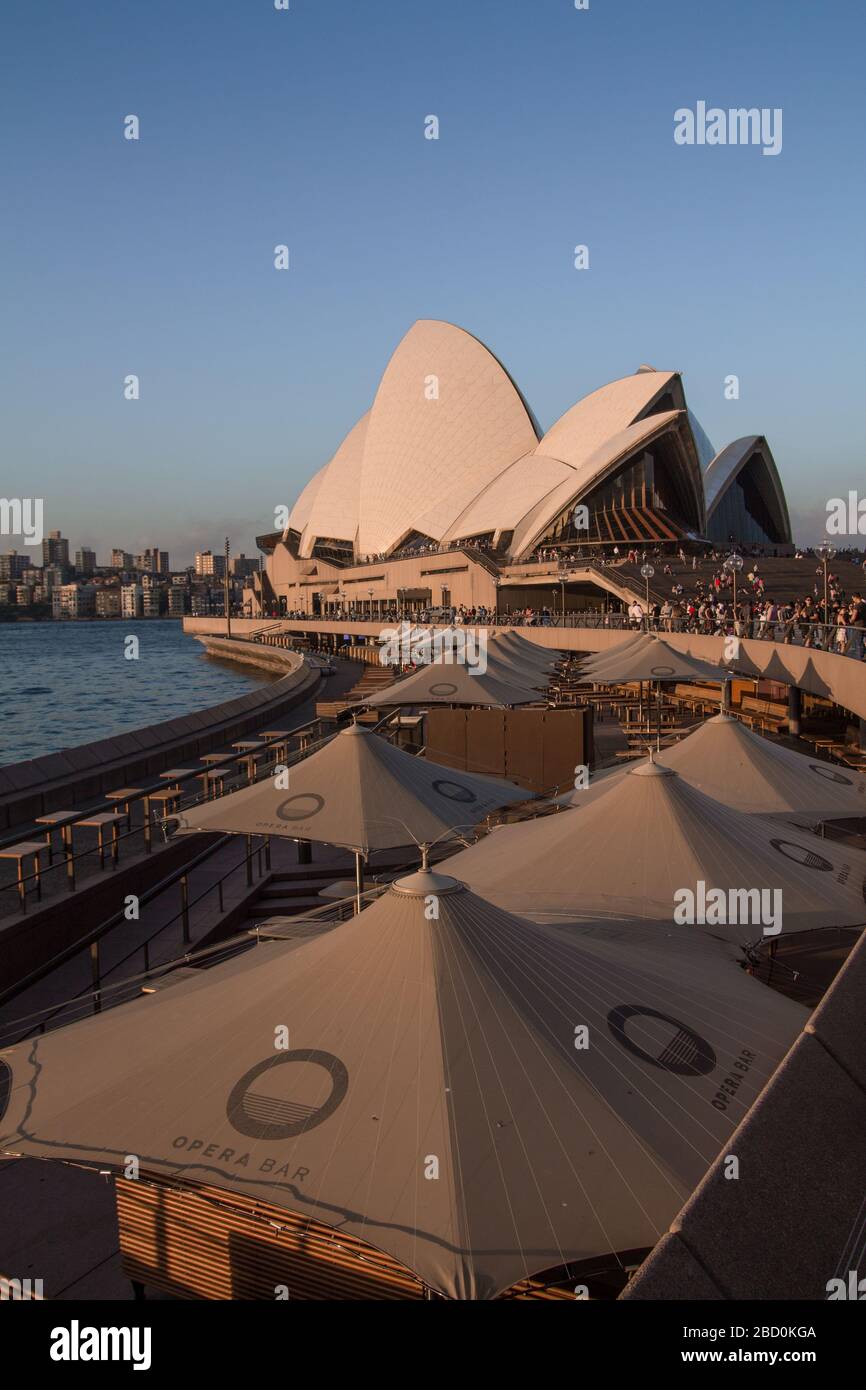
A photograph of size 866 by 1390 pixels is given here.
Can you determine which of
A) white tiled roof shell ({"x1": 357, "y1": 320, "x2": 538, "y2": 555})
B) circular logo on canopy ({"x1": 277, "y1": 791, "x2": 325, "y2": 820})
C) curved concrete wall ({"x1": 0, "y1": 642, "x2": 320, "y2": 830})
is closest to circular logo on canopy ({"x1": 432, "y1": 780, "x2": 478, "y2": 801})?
circular logo on canopy ({"x1": 277, "y1": 791, "x2": 325, "y2": 820})

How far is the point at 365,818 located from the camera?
8.27 metres

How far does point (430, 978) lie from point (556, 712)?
34.0 feet

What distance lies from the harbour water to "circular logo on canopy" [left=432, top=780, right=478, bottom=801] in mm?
22376

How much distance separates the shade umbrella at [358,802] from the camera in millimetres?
8141

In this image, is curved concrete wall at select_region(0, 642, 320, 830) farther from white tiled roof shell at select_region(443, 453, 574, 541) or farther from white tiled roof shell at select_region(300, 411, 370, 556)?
white tiled roof shell at select_region(300, 411, 370, 556)

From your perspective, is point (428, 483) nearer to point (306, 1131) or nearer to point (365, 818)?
Answer: point (365, 818)

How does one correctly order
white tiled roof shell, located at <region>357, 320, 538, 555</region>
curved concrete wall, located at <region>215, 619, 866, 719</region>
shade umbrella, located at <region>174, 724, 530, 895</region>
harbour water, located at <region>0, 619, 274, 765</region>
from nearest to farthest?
shade umbrella, located at <region>174, 724, 530, 895</region>
curved concrete wall, located at <region>215, 619, 866, 719</region>
harbour water, located at <region>0, 619, 274, 765</region>
white tiled roof shell, located at <region>357, 320, 538, 555</region>

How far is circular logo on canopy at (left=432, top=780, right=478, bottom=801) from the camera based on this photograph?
355 inches

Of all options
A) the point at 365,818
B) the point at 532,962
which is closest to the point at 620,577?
the point at 365,818

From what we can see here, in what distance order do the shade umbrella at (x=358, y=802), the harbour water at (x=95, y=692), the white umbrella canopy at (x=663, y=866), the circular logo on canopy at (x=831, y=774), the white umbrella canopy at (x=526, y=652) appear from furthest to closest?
the harbour water at (x=95, y=692), the white umbrella canopy at (x=526, y=652), the circular logo on canopy at (x=831, y=774), the shade umbrella at (x=358, y=802), the white umbrella canopy at (x=663, y=866)

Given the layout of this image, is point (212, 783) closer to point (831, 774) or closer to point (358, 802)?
point (358, 802)

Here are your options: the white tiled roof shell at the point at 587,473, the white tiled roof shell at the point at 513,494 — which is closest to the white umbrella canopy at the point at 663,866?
the white tiled roof shell at the point at 587,473

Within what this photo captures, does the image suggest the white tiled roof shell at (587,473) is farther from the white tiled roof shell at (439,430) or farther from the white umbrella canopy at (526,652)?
the white umbrella canopy at (526,652)

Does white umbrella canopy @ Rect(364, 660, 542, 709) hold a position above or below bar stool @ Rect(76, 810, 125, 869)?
above
